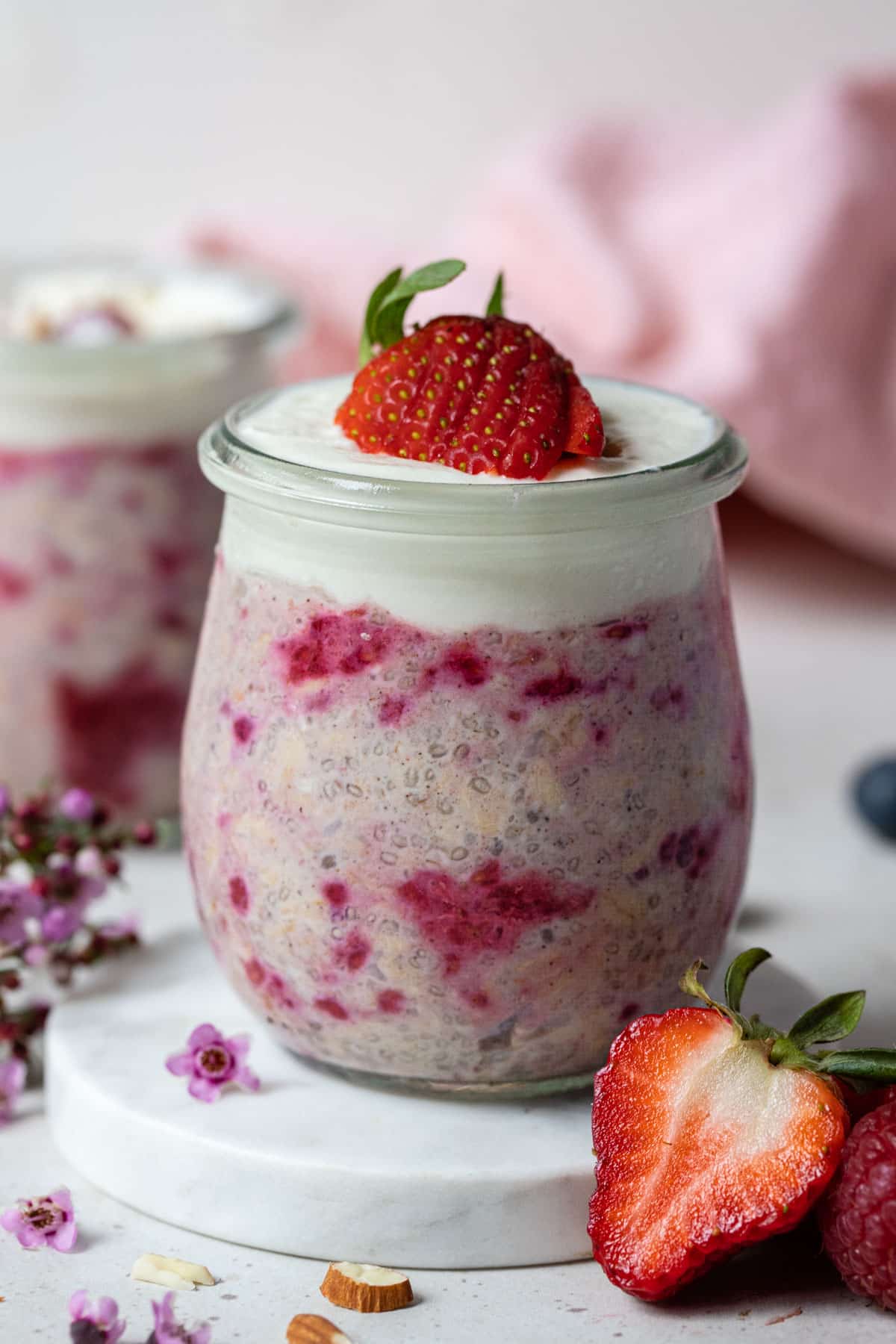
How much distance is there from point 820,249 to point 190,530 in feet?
3.82

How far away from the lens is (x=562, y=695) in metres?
1.09

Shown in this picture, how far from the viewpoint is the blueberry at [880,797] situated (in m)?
1.85

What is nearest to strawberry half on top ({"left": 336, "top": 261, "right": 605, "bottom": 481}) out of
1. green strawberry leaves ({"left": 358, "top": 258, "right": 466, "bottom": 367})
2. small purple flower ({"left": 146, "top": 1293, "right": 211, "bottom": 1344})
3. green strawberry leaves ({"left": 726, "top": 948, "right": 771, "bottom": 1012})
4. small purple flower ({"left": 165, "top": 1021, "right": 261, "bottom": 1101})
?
green strawberry leaves ({"left": 358, "top": 258, "right": 466, "bottom": 367})

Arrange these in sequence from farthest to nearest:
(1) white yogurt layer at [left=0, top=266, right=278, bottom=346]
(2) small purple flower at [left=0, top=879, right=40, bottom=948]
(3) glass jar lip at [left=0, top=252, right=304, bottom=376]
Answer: (1) white yogurt layer at [left=0, top=266, right=278, bottom=346], (3) glass jar lip at [left=0, top=252, right=304, bottom=376], (2) small purple flower at [left=0, top=879, right=40, bottom=948]

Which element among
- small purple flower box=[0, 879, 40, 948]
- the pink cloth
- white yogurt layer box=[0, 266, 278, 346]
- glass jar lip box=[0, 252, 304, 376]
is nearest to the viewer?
small purple flower box=[0, 879, 40, 948]

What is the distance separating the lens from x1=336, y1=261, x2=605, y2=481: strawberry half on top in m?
1.10

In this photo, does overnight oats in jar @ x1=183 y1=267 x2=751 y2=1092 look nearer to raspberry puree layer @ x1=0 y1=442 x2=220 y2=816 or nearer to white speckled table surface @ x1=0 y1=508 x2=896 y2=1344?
white speckled table surface @ x1=0 y1=508 x2=896 y2=1344

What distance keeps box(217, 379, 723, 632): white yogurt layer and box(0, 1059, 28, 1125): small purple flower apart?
43cm

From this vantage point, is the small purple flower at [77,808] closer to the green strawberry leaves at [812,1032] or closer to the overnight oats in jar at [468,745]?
the overnight oats in jar at [468,745]

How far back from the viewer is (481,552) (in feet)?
3.50

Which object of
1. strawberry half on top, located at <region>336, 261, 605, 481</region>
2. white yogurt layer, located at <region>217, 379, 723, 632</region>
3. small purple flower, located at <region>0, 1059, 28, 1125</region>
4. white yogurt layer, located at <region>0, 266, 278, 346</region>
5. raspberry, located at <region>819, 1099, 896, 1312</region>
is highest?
strawberry half on top, located at <region>336, 261, 605, 481</region>

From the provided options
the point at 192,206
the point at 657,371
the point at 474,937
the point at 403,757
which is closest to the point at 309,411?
the point at 403,757

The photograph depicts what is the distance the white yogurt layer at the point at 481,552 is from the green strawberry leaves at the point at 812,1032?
0.23 meters

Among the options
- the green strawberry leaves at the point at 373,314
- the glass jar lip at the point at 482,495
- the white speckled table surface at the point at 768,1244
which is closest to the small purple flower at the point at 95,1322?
the white speckled table surface at the point at 768,1244
